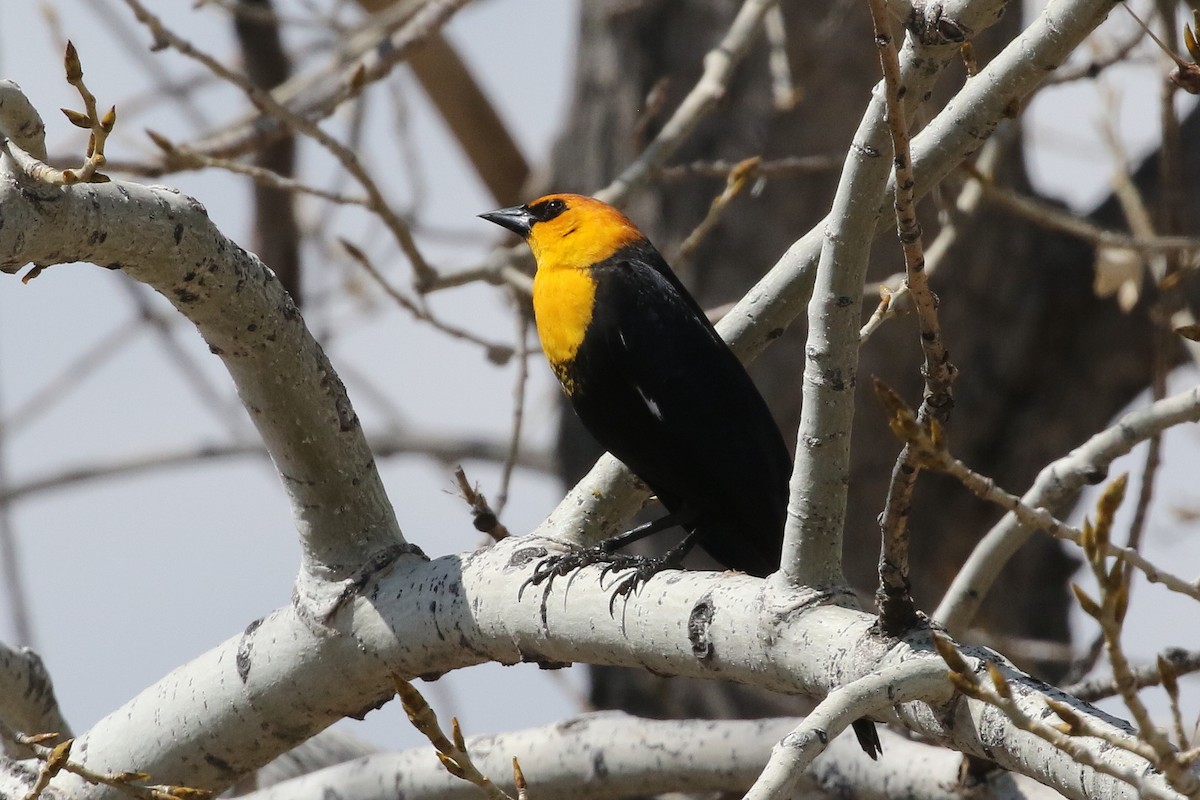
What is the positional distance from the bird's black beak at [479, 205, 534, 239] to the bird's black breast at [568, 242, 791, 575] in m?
0.66

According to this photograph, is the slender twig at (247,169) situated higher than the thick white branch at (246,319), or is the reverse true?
the slender twig at (247,169)

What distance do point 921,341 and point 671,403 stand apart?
154 centimetres

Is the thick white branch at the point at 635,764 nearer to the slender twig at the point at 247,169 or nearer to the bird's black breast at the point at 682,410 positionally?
the bird's black breast at the point at 682,410

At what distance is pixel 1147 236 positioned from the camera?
427 centimetres

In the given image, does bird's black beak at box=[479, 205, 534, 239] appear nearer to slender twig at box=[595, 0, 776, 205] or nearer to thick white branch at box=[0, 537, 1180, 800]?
slender twig at box=[595, 0, 776, 205]

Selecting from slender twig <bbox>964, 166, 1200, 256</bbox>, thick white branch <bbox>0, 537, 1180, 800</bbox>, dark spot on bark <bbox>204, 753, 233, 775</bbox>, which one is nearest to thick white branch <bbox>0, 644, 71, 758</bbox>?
thick white branch <bbox>0, 537, 1180, 800</bbox>

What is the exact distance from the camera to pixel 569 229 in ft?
12.1

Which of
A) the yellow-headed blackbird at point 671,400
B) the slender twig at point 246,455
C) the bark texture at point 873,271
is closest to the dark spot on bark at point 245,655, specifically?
the yellow-headed blackbird at point 671,400

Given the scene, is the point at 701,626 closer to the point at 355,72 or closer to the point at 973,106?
the point at 973,106

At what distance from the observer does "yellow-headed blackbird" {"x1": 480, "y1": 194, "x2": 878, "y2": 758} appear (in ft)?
10.2

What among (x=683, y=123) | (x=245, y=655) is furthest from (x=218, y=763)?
(x=683, y=123)

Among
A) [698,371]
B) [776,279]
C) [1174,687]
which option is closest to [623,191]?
[698,371]

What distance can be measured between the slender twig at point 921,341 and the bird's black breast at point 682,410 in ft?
4.36

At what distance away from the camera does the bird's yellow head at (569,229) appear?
354 cm
